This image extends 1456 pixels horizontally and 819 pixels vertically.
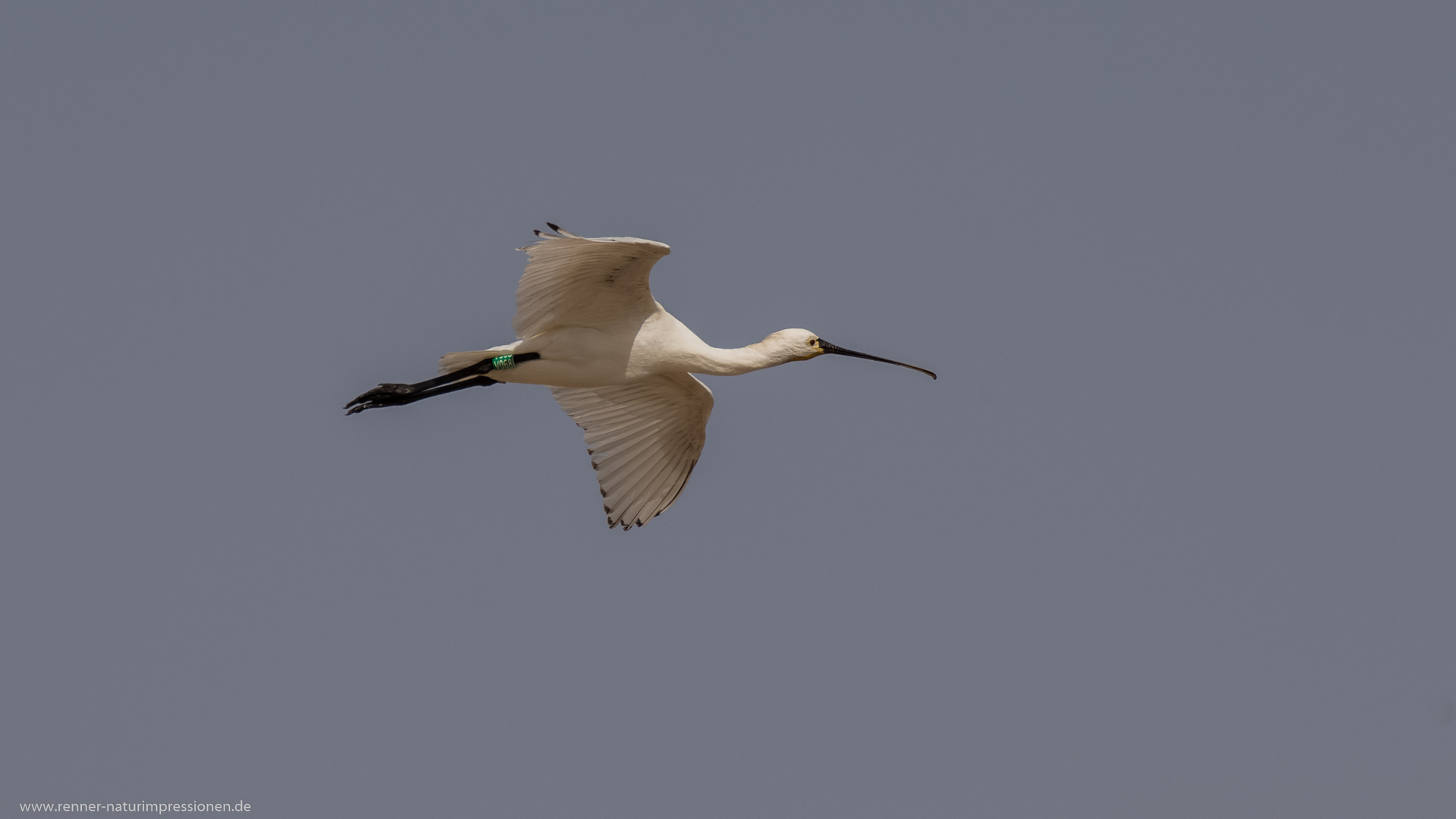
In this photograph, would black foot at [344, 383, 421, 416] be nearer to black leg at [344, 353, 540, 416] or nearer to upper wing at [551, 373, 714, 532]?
black leg at [344, 353, 540, 416]

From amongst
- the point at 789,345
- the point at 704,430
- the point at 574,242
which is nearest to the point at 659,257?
the point at 574,242

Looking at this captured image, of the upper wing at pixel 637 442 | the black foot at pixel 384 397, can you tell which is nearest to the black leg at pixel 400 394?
the black foot at pixel 384 397

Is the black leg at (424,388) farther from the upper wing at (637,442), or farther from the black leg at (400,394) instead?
the upper wing at (637,442)

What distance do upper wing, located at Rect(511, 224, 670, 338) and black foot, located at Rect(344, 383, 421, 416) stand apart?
1397 mm

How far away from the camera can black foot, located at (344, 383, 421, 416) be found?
67.7ft

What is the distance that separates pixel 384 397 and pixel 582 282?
281 cm

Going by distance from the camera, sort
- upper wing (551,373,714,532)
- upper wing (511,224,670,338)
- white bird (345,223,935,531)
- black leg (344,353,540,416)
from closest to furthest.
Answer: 1. upper wing (511,224,670,338)
2. white bird (345,223,935,531)
3. black leg (344,353,540,416)
4. upper wing (551,373,714,532)

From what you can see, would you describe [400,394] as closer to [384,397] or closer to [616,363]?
[384,397]

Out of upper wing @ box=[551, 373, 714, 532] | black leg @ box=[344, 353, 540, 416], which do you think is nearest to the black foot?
black leg @ box=[344, 353, 540, 416]

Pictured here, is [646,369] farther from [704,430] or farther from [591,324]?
[704,430]

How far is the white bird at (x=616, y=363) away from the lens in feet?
62.9

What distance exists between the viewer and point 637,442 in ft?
73.5

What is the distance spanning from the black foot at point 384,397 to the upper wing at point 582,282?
140 centimetres

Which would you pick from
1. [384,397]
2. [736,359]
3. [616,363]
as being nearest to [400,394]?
[384,397]
